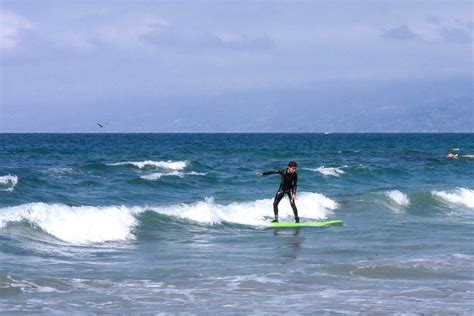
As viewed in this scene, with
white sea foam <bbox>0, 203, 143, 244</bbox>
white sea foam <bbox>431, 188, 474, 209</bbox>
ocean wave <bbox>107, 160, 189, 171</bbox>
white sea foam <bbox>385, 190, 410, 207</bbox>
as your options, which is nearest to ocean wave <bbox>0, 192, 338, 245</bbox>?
white sea foam <bbox>0, 203, 143, 244</bbox>

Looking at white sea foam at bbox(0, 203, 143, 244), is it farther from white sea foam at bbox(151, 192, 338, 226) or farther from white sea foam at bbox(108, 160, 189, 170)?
white sea foam at bbox(108, 160, 189, 170)

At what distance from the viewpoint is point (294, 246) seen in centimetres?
1712

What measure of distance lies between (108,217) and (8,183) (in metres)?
9.50

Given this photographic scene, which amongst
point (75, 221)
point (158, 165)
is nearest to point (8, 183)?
point (75, 221)

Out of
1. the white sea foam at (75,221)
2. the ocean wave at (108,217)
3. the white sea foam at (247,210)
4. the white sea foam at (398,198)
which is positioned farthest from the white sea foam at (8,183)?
the white sea foam at (398,198)

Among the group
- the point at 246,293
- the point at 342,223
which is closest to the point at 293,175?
the point at 342,223

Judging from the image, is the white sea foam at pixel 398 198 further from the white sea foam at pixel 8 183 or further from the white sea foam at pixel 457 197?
the white sea foam at pixel 8 183

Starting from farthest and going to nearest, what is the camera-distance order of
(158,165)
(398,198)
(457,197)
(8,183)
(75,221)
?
(158,165) → (457,197) → (398,198) → (8,183) → (75,221)

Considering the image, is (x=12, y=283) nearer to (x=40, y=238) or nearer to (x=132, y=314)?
(x=132, y=314)

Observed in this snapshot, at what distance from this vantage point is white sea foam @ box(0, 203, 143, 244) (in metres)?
18.6

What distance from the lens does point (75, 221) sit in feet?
63.9

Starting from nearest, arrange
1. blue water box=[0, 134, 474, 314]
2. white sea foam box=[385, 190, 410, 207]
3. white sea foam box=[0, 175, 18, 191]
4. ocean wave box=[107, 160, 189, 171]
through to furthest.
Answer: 1. blue water box=[0, 134, 474, 314]
2. white sea foam box=[0, 175, 18, 191]
3. white sea foam box=[385, 190, 410, 207]
4. ocean wave box=[107, 160, 189, 171]

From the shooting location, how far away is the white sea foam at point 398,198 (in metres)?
28.3

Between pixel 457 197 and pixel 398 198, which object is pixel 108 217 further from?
pixel 457 197
